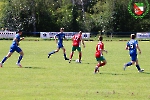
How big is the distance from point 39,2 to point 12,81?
53916 mm

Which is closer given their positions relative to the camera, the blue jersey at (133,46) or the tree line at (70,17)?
the blue jersey at (133,46)

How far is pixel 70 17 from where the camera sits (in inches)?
2773

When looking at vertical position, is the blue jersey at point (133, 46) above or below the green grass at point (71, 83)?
above

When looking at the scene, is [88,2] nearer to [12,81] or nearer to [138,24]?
[138,24]

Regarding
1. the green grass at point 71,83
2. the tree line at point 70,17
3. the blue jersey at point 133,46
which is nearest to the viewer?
the green grass at point 71,83

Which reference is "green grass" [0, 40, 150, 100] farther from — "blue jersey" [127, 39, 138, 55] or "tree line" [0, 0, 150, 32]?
"tree line" [0, 0, 150, 32]

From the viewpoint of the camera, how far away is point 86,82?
1533 cm

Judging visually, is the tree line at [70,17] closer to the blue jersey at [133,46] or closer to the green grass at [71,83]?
the green grass at [71,83]

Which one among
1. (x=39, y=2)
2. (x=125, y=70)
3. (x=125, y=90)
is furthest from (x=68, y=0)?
(x=125, y=90)

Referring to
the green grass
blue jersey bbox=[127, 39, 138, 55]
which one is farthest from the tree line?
blue jersey bbox=[127, 39, 138, 55]

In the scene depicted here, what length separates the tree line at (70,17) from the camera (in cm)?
6625

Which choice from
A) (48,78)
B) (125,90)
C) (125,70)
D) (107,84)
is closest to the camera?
(125,90)

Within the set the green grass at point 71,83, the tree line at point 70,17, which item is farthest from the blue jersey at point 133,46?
the tree line at point 70,17

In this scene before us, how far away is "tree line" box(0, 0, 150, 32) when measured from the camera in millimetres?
66250
